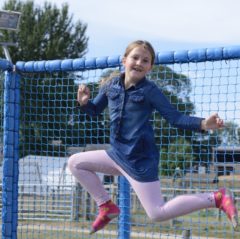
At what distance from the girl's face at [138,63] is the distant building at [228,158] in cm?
173

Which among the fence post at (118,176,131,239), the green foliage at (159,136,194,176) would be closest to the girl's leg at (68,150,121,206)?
the fence post at (118,176,131,239)

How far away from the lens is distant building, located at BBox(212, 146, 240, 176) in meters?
6.26

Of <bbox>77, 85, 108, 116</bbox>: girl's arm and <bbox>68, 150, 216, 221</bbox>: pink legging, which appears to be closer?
<bbox>68, 150, 216, 221</bbox>: pink legging

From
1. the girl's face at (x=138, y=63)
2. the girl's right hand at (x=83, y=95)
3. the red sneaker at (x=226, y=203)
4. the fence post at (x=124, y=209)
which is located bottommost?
the fence post at (x=124, y=209)

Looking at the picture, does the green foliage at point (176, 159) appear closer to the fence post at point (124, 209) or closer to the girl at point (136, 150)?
the fence post at point (124, 209)

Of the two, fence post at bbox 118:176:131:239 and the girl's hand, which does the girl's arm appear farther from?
fence post at bbox 118:176:131:239

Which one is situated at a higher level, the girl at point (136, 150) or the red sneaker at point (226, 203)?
the girl at point (136, 150)

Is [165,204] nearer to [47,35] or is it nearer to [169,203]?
[169,203]

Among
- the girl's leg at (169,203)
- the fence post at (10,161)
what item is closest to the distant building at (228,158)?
the girl's leg at (169,203)

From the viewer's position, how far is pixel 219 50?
5.80 meters

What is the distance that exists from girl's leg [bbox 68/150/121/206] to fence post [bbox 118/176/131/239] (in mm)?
1588

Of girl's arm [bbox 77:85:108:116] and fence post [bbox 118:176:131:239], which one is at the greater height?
girl's arm [bbox 77:85:108:116]

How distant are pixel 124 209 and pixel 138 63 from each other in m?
2.19

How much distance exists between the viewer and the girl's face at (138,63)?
4.73 metres
